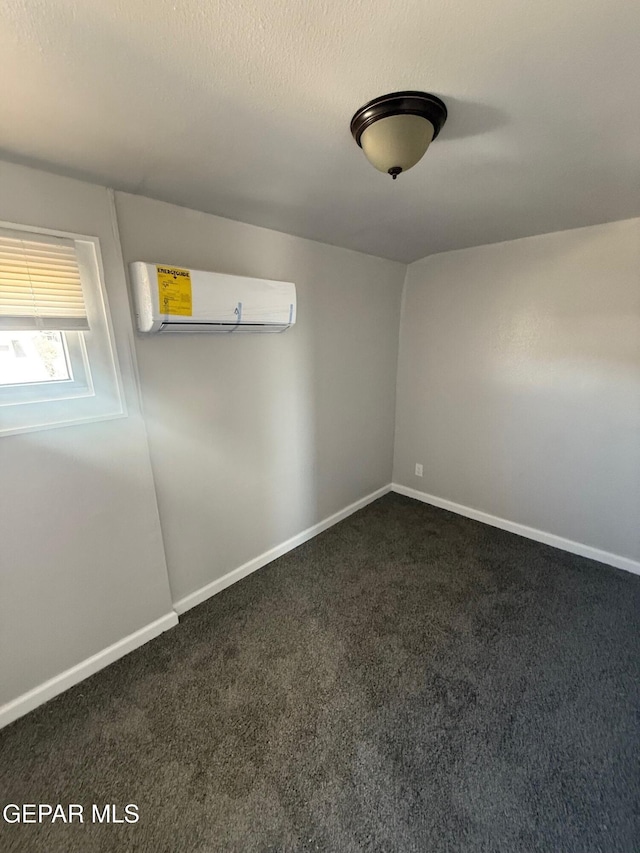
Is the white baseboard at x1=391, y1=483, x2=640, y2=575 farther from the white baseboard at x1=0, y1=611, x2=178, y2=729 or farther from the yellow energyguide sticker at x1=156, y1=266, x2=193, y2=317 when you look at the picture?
the yellow energyguide sticker at x1=156, y1=266, x2=193, y2=317

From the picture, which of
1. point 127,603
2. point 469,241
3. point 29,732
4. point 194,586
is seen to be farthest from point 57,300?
point 469,241

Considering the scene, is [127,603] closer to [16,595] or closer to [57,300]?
[16,595]

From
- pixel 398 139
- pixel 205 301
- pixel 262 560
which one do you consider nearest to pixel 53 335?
pixel 205 301

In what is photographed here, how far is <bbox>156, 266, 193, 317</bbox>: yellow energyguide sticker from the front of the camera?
58.9 inches

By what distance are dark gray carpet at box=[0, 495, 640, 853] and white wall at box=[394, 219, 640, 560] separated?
57 cm

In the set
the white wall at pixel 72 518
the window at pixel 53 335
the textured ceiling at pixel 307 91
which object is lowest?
the white wall at pixel 72 518

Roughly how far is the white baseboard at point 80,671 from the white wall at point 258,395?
0.18 meters

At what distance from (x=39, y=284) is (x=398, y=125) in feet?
4.36

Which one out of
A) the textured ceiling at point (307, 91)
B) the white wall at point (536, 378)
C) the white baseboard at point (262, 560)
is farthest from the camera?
the white wall at point (536, 378)

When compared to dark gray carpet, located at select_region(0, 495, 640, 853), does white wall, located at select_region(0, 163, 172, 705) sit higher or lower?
higher

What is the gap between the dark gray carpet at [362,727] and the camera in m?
→ 1.12

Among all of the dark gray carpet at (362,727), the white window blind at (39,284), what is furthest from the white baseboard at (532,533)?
the white window blind at (39,284)

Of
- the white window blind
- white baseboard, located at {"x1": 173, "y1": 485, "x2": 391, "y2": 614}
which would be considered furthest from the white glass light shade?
white baseboard, located at {"x1": 173, "y1": 485, "x2": 391, "y2": 614}

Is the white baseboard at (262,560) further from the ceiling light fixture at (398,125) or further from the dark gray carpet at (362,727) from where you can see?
the ceiling light fixture at (398,125)
